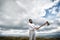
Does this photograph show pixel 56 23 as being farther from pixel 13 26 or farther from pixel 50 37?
pixel 13 26

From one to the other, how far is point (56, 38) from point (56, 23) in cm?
48

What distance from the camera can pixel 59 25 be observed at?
570 cm

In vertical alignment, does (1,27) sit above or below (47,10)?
below

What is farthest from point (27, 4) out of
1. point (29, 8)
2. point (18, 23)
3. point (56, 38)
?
point (56, 38)

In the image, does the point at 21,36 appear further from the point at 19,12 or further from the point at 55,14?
the point at 55,14

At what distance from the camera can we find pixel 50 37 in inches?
221

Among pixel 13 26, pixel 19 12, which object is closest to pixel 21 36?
pixel 13 26

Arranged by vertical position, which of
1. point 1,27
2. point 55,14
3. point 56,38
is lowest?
point 56,38

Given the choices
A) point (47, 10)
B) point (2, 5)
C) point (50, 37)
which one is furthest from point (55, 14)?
point (2, 5)

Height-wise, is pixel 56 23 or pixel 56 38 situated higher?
pixel 56 23

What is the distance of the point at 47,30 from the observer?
5.73 m

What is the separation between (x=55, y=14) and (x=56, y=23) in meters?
0.30

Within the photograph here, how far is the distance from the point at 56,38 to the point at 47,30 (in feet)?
1.27

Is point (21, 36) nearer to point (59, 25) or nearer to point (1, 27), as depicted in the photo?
point (1, 27)
